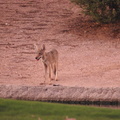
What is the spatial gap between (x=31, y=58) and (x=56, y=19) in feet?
20.6

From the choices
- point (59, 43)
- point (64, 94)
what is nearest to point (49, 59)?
point (64, 94)

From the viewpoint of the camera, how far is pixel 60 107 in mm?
11906

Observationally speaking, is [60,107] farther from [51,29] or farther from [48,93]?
[51,29]

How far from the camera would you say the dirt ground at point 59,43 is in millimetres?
18922

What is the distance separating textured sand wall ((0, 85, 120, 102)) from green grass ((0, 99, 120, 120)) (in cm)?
198

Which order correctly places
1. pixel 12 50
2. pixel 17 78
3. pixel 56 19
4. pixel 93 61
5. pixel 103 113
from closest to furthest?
1. pixel 103 113
2. pixel 17 78
3. pixel 93 61
4. pixel 12 50
5. pixel 56 19

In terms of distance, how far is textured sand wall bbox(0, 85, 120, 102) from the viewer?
14289 mm

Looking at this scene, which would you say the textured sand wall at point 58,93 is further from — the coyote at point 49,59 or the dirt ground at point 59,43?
the coyote at point 49,59

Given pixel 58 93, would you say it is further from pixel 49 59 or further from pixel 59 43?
pixel 59 43

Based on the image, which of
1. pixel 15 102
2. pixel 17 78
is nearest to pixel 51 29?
pixel 17 78

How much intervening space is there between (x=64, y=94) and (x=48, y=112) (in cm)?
322

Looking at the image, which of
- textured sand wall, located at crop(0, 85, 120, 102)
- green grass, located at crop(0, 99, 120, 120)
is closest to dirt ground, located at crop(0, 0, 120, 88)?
textured sand wall, located at crop(0, 85, 120, 102)

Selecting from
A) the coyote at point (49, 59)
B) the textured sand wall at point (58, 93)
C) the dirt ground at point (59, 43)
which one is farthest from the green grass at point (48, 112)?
the coyote at point (49, 59)

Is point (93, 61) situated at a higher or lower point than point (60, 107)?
higher
